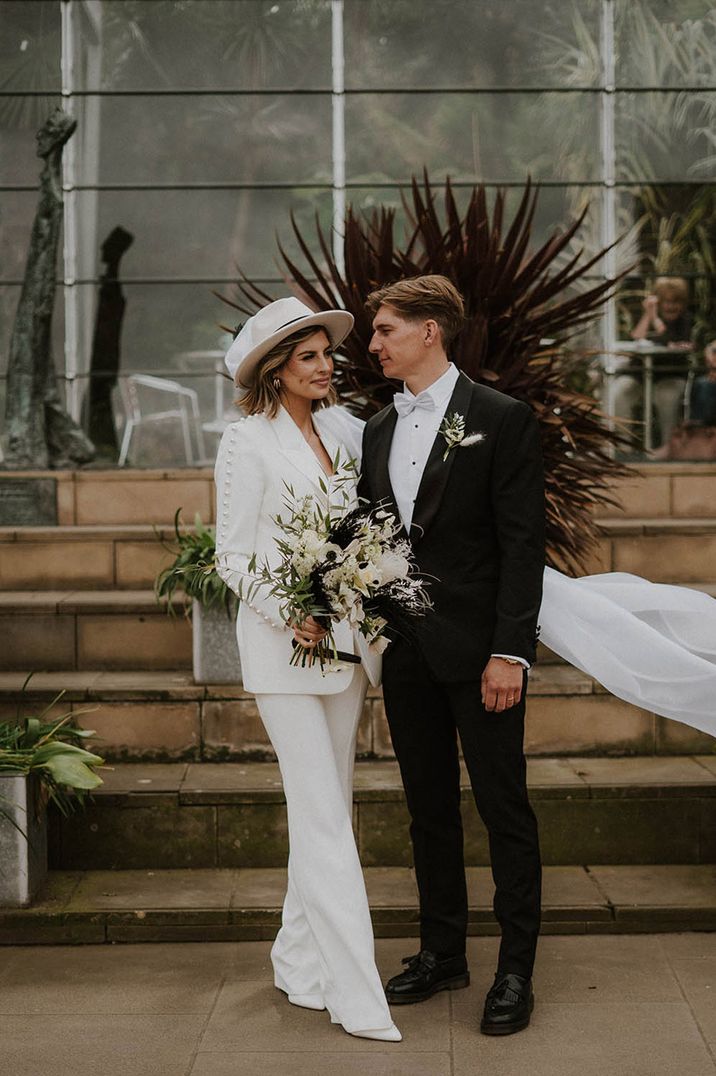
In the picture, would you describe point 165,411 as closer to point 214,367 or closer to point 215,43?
point 214,367

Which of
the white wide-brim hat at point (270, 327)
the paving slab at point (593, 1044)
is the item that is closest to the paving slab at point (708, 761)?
the paving slab at point (593, 1044)

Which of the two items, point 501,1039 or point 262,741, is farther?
point 262,741

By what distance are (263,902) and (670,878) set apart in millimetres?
1399

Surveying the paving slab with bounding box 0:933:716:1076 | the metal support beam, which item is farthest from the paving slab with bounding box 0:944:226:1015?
the metal support beam

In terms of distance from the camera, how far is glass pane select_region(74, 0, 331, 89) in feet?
30.3

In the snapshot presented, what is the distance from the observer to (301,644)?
11.5 ft

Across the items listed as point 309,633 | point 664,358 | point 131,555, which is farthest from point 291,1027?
point 664,358

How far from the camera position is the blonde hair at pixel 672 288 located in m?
9.13

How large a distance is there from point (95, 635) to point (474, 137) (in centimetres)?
514

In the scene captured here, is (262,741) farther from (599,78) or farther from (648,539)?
(599,78)

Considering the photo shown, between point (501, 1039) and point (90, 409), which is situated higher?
point (90, 409)

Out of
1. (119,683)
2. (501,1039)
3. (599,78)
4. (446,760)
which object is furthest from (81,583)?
(599,78)

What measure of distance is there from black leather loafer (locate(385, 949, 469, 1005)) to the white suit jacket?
866 millimetres

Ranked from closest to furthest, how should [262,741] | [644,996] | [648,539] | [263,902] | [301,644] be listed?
[301,644]
[644,996]
[263,902]
[262,741]
[648,539]
